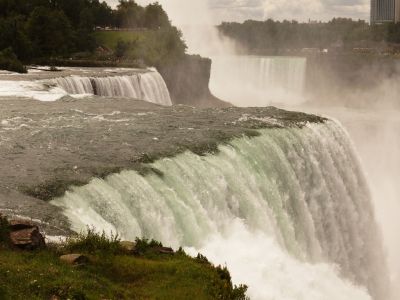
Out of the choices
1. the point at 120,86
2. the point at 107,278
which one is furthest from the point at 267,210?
the point at 120,86

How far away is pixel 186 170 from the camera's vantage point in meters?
15.9

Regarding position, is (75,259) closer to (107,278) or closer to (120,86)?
(107,278)

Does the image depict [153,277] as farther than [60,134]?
No

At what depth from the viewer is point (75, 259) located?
8.92m

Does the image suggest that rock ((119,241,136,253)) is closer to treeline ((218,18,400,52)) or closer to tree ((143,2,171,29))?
tree ((143,2,171,29))

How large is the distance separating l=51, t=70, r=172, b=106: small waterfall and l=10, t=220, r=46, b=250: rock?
2287 centimetres

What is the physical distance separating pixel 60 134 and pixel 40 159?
3163 millimetres

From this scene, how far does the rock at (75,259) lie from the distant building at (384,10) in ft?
602

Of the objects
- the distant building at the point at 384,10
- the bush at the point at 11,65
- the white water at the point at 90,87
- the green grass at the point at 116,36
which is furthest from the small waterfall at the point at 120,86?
the distant building at the point at 384,10

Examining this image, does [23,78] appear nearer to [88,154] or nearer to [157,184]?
[88,154]

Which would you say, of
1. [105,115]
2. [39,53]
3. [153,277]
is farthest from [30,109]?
[39,53]

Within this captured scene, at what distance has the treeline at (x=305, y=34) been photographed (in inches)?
4788

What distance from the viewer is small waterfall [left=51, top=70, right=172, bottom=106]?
33000 millimetres

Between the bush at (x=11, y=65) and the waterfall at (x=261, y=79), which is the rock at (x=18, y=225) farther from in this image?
the waterfall at (x=261, y=79)
